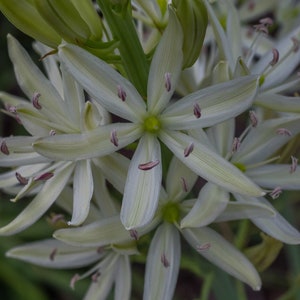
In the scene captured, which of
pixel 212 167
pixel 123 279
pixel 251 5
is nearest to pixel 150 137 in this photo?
pixel 212 167

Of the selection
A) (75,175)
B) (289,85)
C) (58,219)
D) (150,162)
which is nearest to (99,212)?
(58,219)

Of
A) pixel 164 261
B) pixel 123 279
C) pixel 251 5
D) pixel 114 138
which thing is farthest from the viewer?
pixel 251 5

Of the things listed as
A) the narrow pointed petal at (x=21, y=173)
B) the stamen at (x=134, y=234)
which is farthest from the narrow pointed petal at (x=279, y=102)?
the narrow pointed petal at (x=21, y=173)

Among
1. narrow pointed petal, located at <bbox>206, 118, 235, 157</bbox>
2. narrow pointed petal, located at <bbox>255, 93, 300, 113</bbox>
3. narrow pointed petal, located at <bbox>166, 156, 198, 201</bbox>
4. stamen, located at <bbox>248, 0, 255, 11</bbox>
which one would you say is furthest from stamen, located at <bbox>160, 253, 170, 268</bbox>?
stamen, located at <bbox>248, 0, 255, 11</bbox>

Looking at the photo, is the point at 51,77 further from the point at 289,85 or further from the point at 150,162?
the point at 289,85

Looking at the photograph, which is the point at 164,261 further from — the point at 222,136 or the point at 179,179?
the point at 222,136

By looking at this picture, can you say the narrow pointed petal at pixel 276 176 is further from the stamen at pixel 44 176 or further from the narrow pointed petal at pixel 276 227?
the stamen at pixel 44 176
